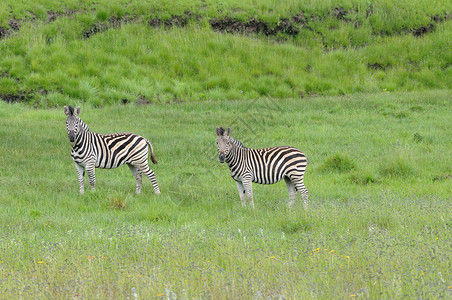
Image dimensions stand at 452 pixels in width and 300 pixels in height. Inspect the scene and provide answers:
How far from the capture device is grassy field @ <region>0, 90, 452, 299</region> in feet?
21.2

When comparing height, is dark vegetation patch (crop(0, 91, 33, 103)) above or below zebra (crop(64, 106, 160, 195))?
below

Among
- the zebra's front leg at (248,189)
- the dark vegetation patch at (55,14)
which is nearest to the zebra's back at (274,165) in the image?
the zebra's front leg at (248,189)

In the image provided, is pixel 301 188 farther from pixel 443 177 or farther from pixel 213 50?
pixel 213 50

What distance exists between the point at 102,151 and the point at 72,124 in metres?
1.02

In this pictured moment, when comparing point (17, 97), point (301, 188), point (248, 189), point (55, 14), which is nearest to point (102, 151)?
point (248, 189)

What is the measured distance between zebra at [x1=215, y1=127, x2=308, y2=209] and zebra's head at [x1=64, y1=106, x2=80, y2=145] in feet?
11.3

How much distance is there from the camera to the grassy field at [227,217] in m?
6.47

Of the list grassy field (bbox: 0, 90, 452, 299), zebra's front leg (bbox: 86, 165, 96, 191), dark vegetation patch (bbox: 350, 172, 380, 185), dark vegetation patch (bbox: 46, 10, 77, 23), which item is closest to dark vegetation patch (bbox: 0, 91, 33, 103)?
grassy field (bbox: 0, 90, 452, 299)

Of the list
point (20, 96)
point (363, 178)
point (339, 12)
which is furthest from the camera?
point (339, 12)

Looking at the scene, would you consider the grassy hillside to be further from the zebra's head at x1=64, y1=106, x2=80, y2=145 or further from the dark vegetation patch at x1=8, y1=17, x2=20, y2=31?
the zebra's head at x1=64, y1=106, x2=80, y2=145

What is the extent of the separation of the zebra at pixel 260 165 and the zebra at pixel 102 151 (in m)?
2.55

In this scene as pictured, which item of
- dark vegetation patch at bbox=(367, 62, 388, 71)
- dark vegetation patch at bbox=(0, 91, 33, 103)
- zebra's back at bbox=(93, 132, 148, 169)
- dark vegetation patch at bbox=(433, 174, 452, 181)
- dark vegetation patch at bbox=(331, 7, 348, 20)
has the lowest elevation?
dark vegetation patch at bbox=(0, 91, 33, 103)

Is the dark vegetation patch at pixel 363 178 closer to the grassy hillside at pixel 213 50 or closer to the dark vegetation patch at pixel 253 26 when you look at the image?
the grassy hillside at pixel 213 50

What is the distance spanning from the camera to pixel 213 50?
30656 millimetres
